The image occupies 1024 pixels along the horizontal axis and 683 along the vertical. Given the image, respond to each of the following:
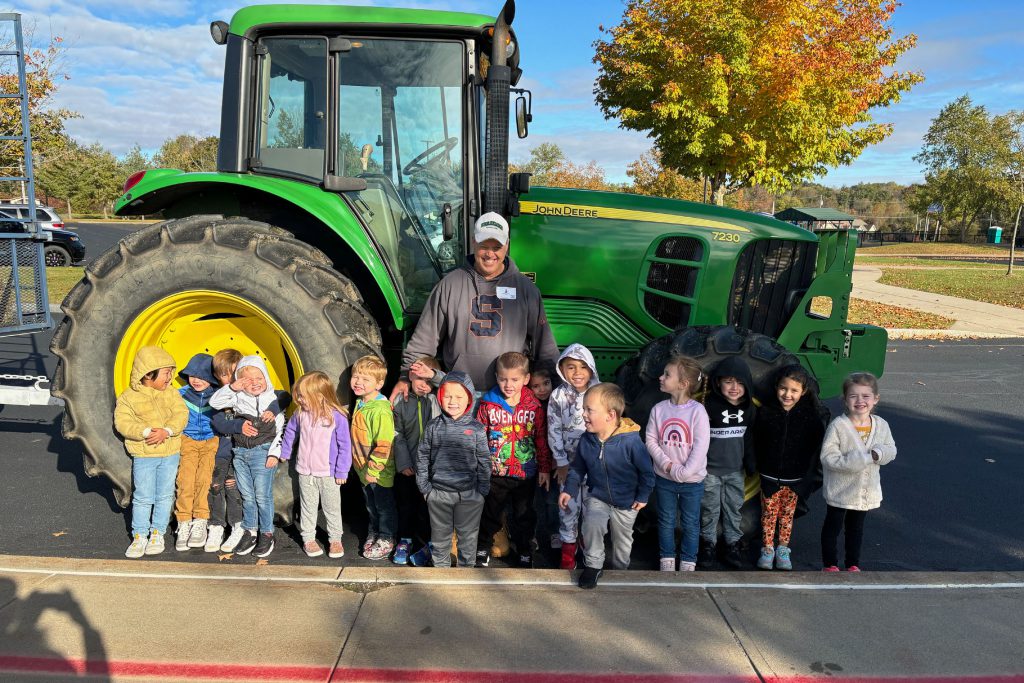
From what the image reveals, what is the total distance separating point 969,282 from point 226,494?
65.1ft

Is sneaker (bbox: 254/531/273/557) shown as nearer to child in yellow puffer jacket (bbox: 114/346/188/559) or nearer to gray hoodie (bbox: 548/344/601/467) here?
child in yellow puffer jacket (bbox: 114/346/188/559)

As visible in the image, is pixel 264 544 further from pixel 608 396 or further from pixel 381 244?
pixel 608 396

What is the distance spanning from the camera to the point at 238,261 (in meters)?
3.65

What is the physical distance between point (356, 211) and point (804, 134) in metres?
11.5

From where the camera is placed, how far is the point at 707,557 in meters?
3.63

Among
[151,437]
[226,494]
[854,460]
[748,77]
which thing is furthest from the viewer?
[748,77]

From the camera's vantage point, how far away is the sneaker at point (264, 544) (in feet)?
12.1

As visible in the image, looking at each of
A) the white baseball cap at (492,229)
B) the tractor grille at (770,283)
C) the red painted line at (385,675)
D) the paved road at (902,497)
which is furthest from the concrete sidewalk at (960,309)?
the red painted line at (385,675)

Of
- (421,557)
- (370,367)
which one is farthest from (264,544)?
(370,367)

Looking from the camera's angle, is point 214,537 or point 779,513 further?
point 214,537

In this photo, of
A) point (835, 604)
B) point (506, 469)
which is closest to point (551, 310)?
point (506, 469)

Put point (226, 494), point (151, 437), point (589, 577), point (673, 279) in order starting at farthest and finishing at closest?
point (673, 279) < point (226, 494) < point (151, 437) < point (589, 577)

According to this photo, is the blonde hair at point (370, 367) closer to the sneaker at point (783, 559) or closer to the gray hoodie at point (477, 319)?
the gray hoodie at point (477, 319)

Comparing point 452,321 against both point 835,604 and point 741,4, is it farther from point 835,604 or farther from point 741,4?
point 741,4
